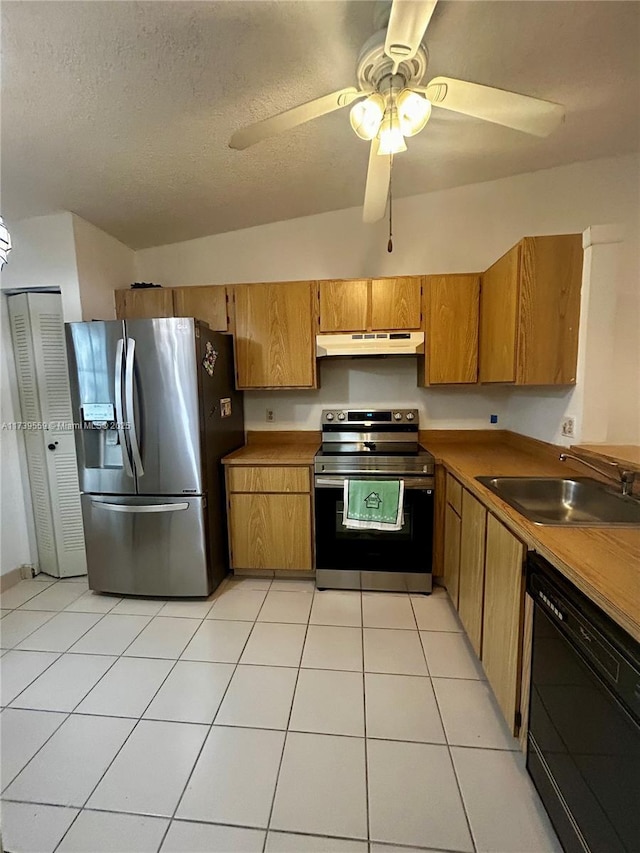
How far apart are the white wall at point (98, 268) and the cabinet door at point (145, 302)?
0.29 feet

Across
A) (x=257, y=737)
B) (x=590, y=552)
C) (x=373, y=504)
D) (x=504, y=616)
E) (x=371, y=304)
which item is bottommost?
(x=257, y=737)

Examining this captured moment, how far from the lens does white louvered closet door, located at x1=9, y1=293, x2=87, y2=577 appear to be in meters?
2.47

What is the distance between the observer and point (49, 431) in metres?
2.55

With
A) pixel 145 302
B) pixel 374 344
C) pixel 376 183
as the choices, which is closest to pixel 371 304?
pixel 374 344

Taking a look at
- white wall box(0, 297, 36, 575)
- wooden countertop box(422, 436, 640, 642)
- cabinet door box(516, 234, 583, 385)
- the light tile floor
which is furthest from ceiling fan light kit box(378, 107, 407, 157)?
white wall box(0, 297, 36, 575)

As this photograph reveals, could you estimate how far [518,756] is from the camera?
52.8 inches

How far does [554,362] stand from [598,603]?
4.87 ft

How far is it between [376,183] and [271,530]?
6.87ft

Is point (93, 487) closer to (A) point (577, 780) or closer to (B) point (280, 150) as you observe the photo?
(B) point (280, 150)

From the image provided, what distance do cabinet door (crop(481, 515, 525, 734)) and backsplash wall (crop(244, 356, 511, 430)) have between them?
4.79 ft

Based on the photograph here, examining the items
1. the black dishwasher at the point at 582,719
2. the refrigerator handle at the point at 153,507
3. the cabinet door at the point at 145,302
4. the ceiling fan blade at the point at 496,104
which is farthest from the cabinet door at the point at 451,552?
the cabinet door at the point at 145,302

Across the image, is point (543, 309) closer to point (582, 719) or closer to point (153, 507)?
point (582, 719)

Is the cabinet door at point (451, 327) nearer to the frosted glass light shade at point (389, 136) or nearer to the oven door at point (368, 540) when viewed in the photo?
the oven door at point (368, 540)

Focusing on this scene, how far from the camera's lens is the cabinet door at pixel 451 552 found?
6.81 ft
